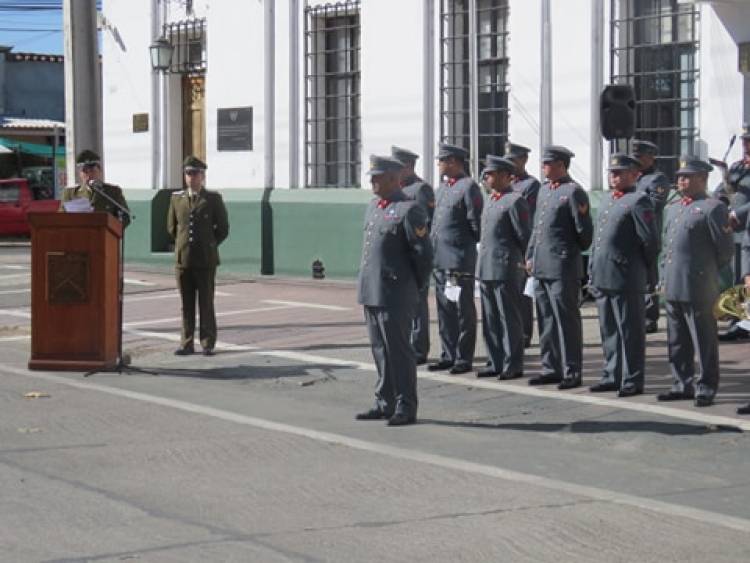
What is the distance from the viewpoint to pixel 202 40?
25172 millimetres

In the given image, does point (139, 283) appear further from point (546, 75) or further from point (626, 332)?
point (626, 332)

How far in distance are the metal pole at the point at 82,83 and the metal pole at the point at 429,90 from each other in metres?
5.75

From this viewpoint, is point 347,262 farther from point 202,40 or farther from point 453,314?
point 453,314

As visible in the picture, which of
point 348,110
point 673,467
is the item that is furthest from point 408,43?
point 673,467

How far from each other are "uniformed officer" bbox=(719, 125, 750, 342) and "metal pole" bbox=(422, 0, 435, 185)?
656cm

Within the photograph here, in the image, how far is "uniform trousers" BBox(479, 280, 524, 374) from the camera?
13086 millimetres

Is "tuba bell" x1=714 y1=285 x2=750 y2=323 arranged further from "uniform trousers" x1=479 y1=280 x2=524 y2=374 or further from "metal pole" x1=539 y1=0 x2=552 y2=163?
"metal pole" x1=539 y1=0 x2=552 y2=163

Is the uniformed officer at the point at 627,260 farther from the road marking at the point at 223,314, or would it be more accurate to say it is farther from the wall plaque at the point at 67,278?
the road marking at the point at 223,314

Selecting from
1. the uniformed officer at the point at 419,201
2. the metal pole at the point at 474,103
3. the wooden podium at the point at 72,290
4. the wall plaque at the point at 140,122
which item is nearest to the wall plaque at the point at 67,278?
the wooden podium at the point at 72,290

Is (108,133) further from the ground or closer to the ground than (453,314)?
further from the ground

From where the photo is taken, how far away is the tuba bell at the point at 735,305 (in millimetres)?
11531

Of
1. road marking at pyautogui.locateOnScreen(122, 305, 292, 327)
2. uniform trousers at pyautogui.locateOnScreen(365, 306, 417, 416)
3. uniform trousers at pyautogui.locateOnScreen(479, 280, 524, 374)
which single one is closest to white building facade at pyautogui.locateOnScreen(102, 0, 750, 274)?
road marking at pyautogui.locateOnScreen(122, 305, 292, 327)

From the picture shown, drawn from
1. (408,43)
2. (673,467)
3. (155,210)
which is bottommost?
(673,467)

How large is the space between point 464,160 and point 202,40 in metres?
12.1
